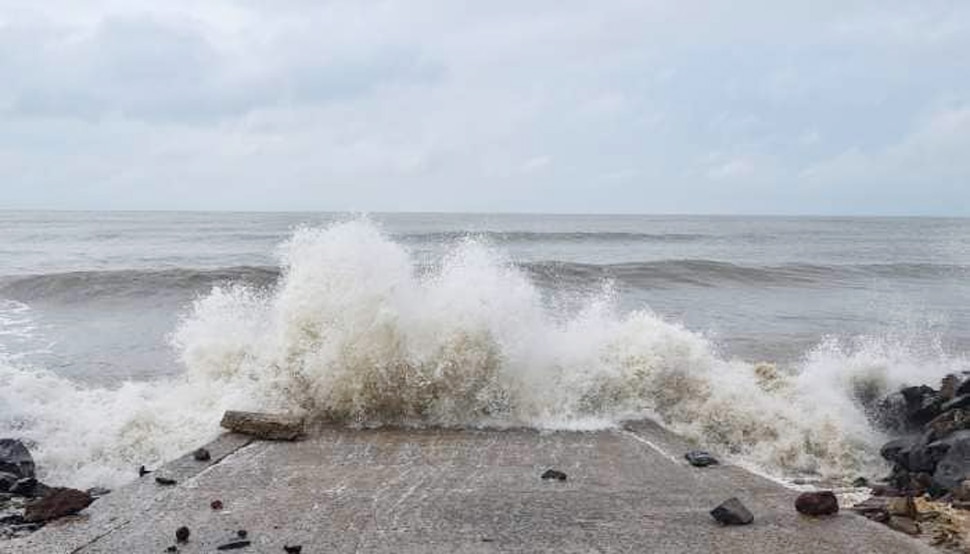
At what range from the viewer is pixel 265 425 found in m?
6.73

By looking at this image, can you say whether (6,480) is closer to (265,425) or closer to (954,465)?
(265,425)

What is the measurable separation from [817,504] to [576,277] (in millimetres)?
20002

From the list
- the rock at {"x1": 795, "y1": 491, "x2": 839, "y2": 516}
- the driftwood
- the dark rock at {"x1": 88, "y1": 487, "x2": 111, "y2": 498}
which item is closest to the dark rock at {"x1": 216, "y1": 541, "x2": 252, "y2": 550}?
the dark rock at {"x1": 88, "y1": 487, "x2": 111, "y2": 498}

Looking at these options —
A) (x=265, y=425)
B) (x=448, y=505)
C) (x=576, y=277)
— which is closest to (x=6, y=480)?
(x=265, y=425)

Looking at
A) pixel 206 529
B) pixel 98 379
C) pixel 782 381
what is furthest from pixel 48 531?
pixel 782 381

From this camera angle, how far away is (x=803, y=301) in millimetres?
19828

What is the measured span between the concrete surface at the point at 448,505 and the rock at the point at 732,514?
0.06m

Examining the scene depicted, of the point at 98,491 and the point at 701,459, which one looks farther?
the point at 701,459

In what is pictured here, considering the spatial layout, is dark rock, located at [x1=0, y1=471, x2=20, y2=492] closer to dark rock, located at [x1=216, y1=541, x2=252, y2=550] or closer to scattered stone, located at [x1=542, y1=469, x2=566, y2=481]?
dark rock, located at [x1=216, y1=541, x2=252, y2=550]

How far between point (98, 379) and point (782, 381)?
25.8 feet

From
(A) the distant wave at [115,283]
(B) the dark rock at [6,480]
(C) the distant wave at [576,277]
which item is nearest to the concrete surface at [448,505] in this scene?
(B) the dark rock at [6,480]

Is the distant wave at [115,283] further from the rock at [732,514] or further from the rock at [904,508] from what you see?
the rock at [904,508]

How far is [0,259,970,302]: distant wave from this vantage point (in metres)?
19.6

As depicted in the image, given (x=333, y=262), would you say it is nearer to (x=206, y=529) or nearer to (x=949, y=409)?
(x=206, y=529)
